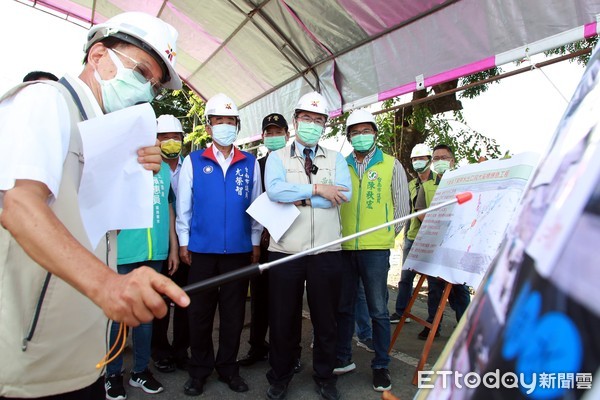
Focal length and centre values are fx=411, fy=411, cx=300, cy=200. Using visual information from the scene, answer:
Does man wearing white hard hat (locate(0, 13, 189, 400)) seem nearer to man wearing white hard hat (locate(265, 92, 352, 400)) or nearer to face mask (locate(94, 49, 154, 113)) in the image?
face mask (locate(94, 49, 154, 113))

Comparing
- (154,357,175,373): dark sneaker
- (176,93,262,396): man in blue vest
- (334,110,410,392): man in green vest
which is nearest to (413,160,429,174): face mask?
(334,110,410,392): man in green vest

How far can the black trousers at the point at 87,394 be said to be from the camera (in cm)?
124

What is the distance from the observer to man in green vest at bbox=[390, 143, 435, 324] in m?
5.23

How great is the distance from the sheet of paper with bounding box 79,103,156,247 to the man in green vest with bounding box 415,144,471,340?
140 inches

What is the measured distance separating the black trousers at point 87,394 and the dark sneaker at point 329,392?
2.00 m

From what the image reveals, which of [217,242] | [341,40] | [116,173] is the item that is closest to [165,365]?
[217,242]

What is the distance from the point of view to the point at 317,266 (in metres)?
3.11

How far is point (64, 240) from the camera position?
98cm

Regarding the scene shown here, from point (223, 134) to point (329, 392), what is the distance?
2.31 m

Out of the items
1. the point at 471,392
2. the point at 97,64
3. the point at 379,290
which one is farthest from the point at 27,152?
the point at 379,290

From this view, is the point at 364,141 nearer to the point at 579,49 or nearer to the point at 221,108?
the point at 221,108

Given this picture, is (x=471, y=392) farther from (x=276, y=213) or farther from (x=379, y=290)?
(x=379, y=290)

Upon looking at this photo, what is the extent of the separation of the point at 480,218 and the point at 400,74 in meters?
1.87

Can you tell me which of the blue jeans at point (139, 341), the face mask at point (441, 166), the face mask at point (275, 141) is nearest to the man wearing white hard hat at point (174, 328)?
the blue jeans at point (139, 341)
